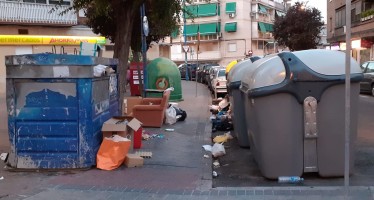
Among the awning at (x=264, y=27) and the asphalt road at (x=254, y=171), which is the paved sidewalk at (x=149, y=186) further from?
the awning at (x=264, y=27)

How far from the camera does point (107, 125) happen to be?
7480mm

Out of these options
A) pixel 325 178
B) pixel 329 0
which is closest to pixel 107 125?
pixel 325 178

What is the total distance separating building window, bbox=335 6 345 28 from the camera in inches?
1629

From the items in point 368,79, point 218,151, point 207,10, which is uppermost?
point 207,10

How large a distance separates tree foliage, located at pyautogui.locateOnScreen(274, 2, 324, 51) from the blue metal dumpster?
147 feet

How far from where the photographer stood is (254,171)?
7.42 m

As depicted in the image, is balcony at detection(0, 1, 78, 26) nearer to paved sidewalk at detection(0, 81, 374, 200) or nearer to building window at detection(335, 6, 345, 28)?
building window at detection(335, 6, 345, 28)

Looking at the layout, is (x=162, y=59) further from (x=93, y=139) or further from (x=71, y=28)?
(x=71, y=28)

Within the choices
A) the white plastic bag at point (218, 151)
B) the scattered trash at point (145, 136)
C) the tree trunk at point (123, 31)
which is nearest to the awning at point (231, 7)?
the tree trunk at point (123, 31)

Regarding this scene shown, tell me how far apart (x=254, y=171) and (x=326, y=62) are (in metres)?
2.07

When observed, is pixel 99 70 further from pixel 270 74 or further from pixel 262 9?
pixel 262 9

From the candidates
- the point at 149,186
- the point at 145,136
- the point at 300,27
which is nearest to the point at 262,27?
the point at 300,27

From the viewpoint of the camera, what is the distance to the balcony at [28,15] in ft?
98.9

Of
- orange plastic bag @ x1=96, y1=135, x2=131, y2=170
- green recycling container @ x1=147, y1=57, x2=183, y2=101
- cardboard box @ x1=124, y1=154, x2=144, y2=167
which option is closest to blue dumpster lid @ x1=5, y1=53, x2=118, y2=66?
orange plastic bag @ x1=96, y1=135, x2=131, y2=170
